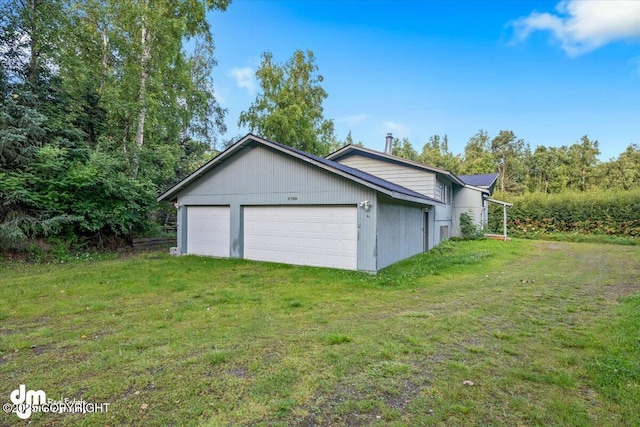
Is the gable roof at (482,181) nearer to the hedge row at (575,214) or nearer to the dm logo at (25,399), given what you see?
the hedge row at (575,214)

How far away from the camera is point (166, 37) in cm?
1366

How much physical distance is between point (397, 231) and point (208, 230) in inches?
271

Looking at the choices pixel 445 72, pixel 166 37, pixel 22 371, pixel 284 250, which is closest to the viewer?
pixel 22 371

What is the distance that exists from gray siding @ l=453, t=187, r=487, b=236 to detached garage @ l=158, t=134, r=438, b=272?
6333 mm

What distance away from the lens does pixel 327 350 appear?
3.59 metres

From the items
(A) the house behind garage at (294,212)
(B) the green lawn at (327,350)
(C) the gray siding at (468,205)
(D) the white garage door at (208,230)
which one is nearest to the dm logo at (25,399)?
(B) the green lawn at (327,350)

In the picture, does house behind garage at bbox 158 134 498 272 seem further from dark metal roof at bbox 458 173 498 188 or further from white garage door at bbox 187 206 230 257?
dark metal roof at bbox 458 173 498 188

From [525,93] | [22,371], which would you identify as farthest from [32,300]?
[525,93]

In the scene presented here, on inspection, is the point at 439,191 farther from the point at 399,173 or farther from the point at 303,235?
the point at 303,235

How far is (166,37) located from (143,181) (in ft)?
21.8

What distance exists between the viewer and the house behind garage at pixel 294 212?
8.52 m

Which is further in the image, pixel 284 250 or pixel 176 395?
pixel 284 250

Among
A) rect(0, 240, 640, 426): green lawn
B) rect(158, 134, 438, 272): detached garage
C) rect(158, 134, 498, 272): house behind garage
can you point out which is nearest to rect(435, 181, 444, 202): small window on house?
rect(158, 134, 498, 272): house behind garage

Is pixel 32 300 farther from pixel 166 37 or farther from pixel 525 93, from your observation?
pixel 525 93
